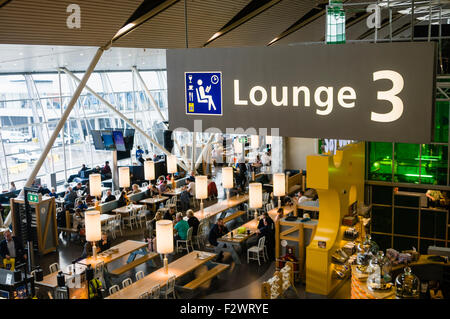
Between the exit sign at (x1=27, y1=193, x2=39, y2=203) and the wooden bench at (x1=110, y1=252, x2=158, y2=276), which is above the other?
the exit sign at (x1=27, y1=193, x2=39, y2=203)

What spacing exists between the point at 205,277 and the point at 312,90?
744 centimetres

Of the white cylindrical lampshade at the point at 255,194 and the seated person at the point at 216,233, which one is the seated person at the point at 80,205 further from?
the white cylindrical lampshade at the point at 255,194

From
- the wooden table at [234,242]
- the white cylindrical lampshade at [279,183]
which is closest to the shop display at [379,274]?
the wooden table at [234,242]

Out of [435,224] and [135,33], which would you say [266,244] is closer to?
[435,224]

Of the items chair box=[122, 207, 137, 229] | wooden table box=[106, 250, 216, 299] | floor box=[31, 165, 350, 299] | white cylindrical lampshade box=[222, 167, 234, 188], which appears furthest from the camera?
chair box=[122, 207, 137, 229]

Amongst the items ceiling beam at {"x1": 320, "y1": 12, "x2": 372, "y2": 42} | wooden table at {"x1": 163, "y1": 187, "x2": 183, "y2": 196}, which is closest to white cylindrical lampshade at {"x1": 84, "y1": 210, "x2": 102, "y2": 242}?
wooden table at {"x1": 163, "y1": 187, "x2": 183, "y2": 196}

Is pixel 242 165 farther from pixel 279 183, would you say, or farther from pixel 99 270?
pixel 99 270

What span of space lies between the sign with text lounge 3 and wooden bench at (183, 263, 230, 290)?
6.13m

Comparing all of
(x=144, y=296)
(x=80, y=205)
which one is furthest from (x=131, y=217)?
(x=144, y=296)

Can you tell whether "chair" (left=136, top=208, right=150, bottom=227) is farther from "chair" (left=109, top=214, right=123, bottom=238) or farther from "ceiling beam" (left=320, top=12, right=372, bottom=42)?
"ceiling beam" (left=320, top=12, right=372, bottom=42)

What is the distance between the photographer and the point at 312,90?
3.47m

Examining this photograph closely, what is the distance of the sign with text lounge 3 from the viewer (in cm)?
306

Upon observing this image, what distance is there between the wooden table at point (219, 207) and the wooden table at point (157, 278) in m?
3.49

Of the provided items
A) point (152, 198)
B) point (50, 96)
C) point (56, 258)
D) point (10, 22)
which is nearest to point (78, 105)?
point (50, 96)
